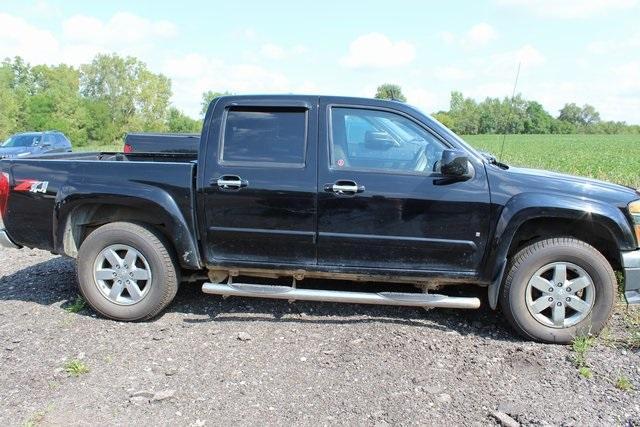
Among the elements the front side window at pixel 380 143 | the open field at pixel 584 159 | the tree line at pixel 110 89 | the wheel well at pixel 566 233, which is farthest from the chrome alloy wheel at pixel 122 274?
the tree line at pixel 110 89

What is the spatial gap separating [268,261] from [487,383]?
1.91 metres

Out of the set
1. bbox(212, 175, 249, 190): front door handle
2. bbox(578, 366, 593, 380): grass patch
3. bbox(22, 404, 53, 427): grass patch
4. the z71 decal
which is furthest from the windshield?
bbox(578, 366, 593, 380): grass patch

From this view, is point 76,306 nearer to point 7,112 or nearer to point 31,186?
point 31,186

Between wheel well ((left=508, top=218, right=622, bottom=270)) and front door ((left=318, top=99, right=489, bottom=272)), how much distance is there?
36cm

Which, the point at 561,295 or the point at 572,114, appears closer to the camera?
the point at 561,295

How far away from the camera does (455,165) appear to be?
3.96 m

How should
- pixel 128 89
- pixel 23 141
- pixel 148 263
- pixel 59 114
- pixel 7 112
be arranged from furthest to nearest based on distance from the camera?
pixel 128 89
pixel 59 114
pixel 7 112
pixel 23 141
pixel 148 263

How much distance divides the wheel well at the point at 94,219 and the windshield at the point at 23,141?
22.1 meters

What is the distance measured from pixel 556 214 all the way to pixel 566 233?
0.34 meters

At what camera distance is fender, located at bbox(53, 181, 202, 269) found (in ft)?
14.1

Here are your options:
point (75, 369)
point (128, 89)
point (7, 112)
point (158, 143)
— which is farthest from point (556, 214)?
point (128, 89)

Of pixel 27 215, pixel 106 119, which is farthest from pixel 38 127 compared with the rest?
pixel 27 215

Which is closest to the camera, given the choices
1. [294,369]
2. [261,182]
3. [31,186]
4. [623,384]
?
[623,384]

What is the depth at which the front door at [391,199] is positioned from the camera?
406 cm
